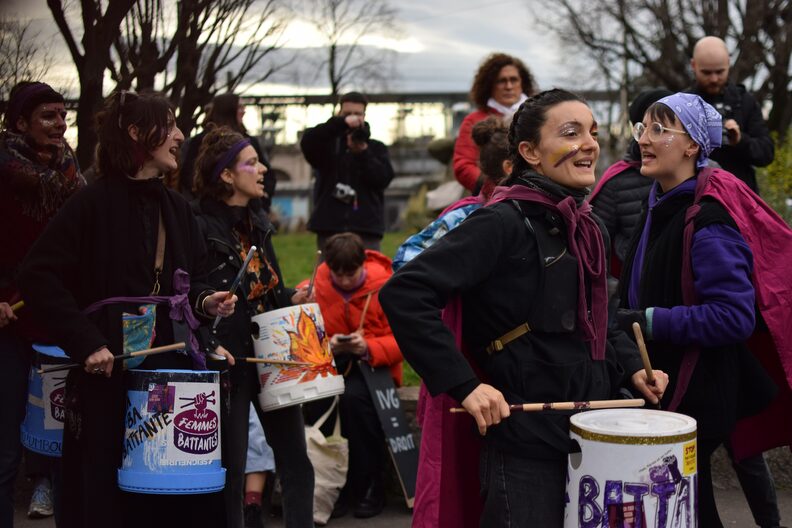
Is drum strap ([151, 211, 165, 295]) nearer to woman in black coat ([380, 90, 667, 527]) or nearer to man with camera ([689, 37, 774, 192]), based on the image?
woman in black coat ([380, 90, 667, 527])

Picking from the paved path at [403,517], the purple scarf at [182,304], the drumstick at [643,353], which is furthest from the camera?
the paved path at [403,517]

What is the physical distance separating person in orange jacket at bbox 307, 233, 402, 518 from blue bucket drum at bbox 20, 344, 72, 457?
6.74 ft

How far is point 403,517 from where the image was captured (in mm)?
5684

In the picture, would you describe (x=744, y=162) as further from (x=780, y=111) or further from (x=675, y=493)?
(x=780, y=111)

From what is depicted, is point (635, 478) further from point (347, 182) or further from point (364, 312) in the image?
point (347, 182)

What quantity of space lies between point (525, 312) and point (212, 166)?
2102 millimetres

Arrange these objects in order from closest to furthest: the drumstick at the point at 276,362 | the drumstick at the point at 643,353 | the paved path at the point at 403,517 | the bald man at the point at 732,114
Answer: the drumstick at the point at 643,353
the drumstick at the point at 276,362
the paved path at the point at 403,517
the bald man at the point at 732,114

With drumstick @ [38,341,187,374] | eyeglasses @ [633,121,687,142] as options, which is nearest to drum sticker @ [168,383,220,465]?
drumstick @ [38,341,187,374]

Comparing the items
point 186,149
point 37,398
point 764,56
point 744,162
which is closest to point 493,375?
point 37,398

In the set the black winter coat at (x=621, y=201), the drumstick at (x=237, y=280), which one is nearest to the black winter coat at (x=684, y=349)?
the black winter coat at (x=621, y=201)

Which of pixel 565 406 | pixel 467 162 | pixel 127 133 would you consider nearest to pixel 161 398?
pixel 127 133

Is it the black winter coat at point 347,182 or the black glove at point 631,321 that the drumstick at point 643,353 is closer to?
the black glove at point 631,321

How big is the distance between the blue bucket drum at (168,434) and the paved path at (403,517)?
2.14m

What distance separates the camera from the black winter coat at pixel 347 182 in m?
7.14
